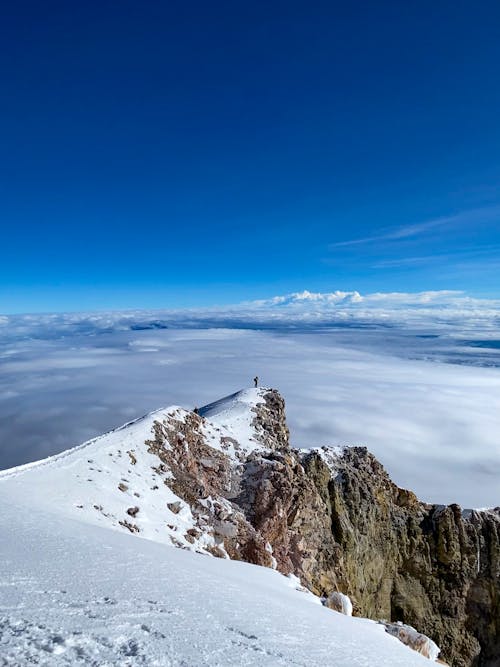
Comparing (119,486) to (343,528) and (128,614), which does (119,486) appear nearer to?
(128,614)

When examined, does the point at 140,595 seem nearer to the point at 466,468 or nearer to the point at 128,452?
the point at 128,452

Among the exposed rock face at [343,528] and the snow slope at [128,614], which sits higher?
the snow slope at [128,614]

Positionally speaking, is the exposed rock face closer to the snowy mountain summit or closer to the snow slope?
the snowy mountain summit

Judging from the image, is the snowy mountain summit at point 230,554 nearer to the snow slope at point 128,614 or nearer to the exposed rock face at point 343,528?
the snow slope at point 128,614

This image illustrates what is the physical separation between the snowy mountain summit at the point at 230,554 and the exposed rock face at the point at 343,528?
159mm

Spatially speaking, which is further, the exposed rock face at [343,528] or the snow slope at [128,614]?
the exposed rock face at [343,528]

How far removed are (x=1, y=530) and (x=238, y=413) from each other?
31565 millimetres

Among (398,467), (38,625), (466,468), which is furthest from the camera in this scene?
(466,468)

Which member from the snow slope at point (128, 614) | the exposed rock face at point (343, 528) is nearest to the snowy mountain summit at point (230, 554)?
the snow slope at point (128, 614)

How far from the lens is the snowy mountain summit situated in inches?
284

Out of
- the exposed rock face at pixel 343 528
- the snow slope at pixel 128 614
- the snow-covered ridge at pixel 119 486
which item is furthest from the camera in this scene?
the exposed rock face at pixel 343 528

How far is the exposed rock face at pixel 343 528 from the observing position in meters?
28.9

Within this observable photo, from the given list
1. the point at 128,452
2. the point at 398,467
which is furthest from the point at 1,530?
the point at 398,467

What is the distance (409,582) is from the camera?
47438 mm
